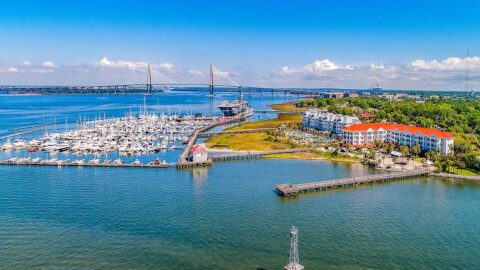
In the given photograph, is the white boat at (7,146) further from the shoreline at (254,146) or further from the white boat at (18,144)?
the shoreline at (254,146)

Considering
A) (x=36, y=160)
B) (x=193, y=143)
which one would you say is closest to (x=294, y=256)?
(x=36, y=160)

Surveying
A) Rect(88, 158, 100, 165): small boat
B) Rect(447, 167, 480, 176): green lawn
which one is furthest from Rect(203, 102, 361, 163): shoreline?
Rect(88, 158, 100, 165): small boat

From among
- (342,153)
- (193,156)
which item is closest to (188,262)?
(193,156)

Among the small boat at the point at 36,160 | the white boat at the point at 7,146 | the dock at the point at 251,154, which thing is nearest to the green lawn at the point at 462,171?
the dock at the point at 251,154

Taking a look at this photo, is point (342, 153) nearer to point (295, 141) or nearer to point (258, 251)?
point (295, 141)

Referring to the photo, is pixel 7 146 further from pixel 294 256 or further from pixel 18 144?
pixel 294 256

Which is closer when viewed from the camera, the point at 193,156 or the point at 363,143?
the point at 193,156
